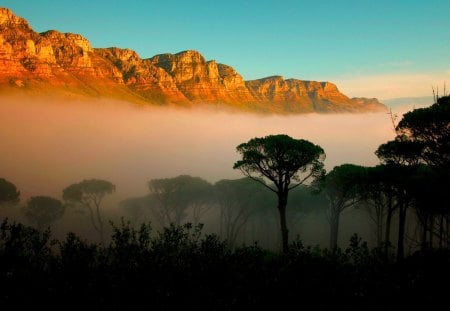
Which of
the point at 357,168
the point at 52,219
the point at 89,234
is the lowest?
the point at 89,234

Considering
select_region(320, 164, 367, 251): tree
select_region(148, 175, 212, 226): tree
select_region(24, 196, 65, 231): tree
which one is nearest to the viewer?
select_region(320, 164, 367, 251): tree

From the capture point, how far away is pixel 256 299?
26.6 feet

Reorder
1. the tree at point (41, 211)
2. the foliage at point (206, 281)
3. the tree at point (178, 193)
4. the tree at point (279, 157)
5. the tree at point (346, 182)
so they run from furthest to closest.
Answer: the tree at point (178, 193) → the tree at point (41, 211) → the tree at point (346, 182) → the tree at point (279, 157) → the foliage at point (206, 281)

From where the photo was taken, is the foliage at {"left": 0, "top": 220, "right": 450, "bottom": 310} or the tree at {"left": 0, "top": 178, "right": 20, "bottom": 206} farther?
the tree at {"left": 0, "top": 178, "right": 20, "bottom": 206}

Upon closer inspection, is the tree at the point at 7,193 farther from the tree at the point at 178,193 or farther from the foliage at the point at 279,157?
the foliage at the point at 279,157

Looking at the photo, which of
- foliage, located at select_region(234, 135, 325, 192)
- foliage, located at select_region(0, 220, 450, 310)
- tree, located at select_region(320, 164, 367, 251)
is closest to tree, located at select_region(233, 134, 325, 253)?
foliage, located at select_region(234, 135, 325, 192)

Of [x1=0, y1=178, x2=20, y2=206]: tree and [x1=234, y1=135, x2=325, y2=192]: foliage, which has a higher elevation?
[x1=234, y1=135, x2=325, y2=192]: foliage

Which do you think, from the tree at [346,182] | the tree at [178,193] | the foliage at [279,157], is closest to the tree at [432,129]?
the foliage at [279,157]

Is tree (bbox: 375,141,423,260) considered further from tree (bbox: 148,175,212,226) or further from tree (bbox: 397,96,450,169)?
tree (bbox: 148,175,212,226)

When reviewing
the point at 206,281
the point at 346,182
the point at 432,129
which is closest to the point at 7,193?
the point at 346,182

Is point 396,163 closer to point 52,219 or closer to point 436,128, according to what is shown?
point 436,128

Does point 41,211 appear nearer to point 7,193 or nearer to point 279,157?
point 7,193

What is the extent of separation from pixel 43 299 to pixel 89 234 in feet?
306

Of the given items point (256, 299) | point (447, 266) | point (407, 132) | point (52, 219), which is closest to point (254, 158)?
point (407, 132)
